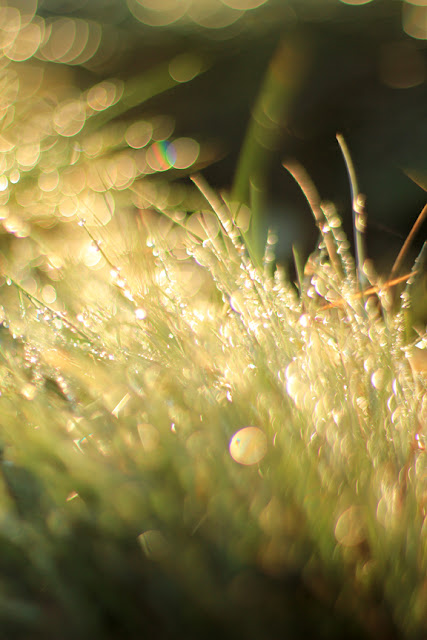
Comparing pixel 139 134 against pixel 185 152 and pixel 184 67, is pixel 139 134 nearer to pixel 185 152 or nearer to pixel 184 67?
pixel 185 152

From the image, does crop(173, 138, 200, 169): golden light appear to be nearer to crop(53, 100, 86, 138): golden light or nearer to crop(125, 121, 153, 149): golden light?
crop(125, 121, 153, 149): golden light

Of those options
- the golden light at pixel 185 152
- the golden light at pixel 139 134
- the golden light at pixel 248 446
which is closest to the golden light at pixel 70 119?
the golden light at pixel 139 134

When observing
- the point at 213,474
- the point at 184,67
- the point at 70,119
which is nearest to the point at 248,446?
the point at 213,474

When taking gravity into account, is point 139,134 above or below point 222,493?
above

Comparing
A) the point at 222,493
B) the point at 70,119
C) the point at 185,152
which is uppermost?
the point at 70,119

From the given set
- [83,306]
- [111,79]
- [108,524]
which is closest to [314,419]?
[108,524]

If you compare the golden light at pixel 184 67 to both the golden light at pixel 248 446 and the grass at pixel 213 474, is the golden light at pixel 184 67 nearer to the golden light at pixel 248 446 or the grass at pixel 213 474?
the grass at pixel 213 474

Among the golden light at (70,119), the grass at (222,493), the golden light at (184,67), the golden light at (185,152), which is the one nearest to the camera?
the grass at (222,493)

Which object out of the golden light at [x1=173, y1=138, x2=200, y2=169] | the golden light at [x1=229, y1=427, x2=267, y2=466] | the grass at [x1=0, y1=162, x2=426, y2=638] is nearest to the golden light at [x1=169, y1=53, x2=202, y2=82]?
the golden light at [x1=173, y1=138, x2=200, y2=169]
